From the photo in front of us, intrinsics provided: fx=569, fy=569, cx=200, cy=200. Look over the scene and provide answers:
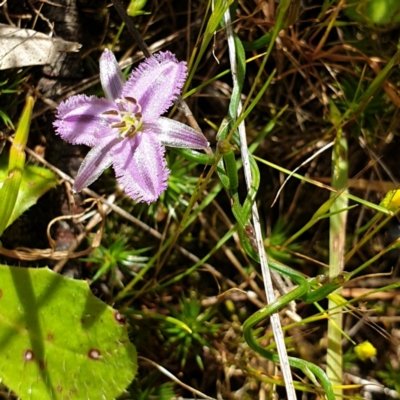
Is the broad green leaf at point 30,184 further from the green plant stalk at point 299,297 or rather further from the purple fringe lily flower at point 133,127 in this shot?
the green plant stalk at point 299,297

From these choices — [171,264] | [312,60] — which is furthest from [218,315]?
[312,60]

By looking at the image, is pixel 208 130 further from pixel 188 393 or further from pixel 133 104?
pixel 188 393

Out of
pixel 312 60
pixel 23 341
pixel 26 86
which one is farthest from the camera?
pixel 312 60

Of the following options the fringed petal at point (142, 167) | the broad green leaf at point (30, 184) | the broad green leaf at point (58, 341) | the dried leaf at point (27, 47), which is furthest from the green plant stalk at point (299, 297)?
the dried leaf at point (27, 47)

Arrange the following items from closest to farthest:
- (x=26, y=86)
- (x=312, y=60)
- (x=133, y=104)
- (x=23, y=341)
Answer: (x=133, y=104), (x=23, y=341), (x=26, y=86), (x=312, y=60)

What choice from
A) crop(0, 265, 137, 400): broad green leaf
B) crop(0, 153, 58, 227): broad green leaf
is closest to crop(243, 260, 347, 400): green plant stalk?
crop(0, 265, 137, 400): broad green leaf

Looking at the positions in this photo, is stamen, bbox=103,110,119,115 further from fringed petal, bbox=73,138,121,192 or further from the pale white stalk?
the pale white stalk
